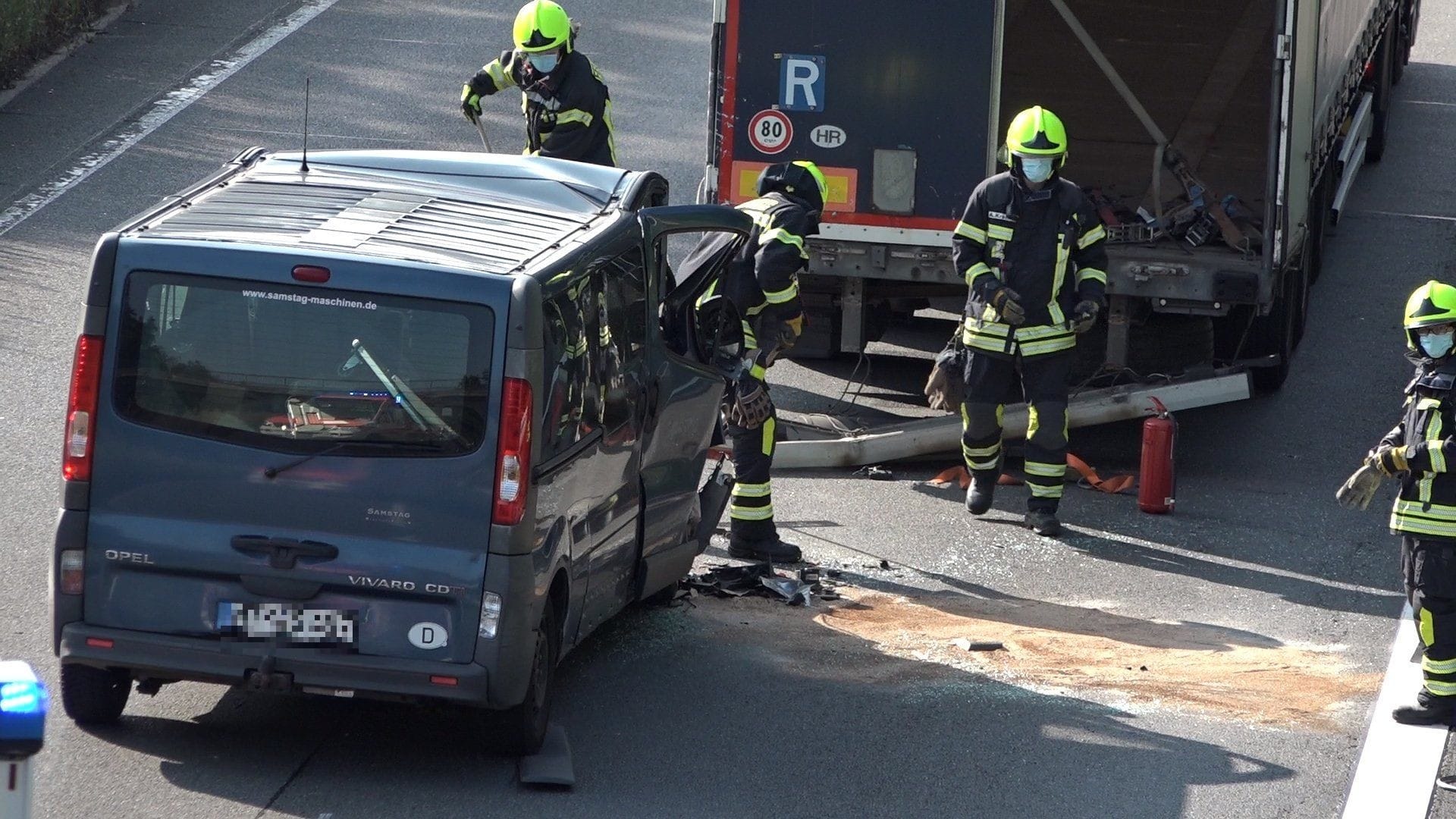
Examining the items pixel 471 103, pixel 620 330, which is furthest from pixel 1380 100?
pixel 620 330

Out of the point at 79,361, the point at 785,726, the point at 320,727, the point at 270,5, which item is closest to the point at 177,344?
the point at 79,361

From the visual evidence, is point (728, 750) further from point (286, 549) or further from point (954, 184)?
point (954, 184)

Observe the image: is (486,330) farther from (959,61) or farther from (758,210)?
(959,61)

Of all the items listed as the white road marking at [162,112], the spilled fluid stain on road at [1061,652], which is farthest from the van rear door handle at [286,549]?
the white road marking at [162,112]

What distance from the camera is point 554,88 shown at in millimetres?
10883

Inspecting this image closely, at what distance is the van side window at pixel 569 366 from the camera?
593 cm

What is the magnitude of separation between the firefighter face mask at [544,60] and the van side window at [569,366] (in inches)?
185

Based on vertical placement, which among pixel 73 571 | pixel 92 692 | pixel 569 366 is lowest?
pixel 92 692

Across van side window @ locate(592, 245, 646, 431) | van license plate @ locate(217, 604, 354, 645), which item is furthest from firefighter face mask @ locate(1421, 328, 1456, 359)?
van license plate @ locate(217, 604, 354, 645)

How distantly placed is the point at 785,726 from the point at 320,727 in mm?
1595

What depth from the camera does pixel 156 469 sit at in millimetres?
5785

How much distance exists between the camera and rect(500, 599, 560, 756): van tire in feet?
20.0

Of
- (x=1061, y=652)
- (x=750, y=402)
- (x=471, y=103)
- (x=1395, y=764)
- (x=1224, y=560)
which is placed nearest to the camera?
(x=1395, y=764)

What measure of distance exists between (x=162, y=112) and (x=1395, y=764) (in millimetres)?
11720
